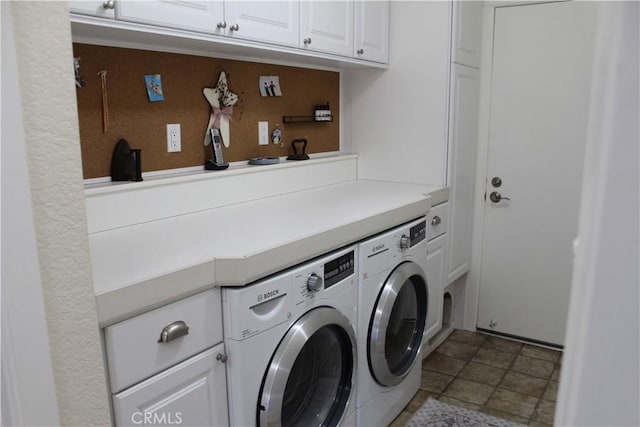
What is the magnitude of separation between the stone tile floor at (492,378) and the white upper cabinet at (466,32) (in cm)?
170

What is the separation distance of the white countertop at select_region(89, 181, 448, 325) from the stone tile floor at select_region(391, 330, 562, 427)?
995mm

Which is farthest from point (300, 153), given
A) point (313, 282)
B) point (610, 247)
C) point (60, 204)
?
point (610, 247)

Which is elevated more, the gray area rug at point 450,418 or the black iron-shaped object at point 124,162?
the black iron-shaped object at point 124,162

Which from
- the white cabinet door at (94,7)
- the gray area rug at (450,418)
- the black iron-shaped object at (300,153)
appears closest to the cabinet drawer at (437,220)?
the black iron-shaped object at (300,153)

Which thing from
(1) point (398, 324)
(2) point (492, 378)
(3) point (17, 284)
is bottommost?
(2) point (492, 378)

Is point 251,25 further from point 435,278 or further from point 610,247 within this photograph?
point 610,247

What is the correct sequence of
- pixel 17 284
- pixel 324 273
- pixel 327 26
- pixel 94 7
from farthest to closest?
pixel 327 26 < pixel 324 273 < pixel 94 7 < pixel 17 284

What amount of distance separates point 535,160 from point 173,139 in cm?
210

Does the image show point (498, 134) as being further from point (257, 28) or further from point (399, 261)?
point (257, 28)

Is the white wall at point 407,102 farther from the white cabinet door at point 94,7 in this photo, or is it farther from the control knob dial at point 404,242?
the white cabinet door at point 94,7

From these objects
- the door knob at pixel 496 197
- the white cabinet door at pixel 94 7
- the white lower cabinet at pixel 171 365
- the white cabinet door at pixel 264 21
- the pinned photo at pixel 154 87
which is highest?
the white cabinet door at pixel 264 21

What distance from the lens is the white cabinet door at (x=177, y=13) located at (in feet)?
4.92

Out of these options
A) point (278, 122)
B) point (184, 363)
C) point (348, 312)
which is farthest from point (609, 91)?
point (278, 122)

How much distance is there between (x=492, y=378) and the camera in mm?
2811
